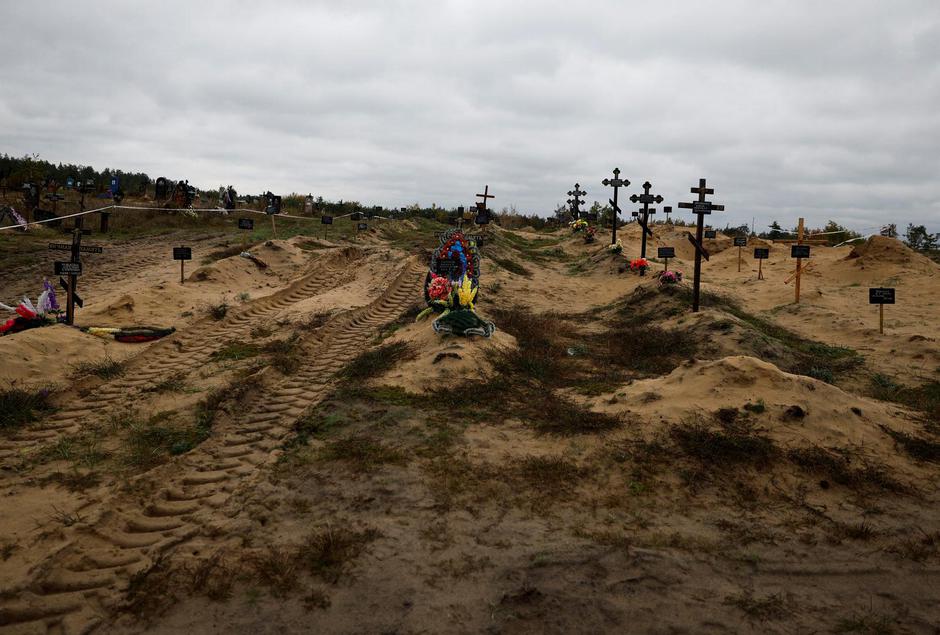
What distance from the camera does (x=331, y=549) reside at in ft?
13.1

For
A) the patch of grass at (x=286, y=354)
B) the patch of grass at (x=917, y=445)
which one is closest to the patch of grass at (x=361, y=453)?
the patch of grass at (x=286, y=354)

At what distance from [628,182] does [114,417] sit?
20.9 metres

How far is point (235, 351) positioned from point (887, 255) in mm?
19871

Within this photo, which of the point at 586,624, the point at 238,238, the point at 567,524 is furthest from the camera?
the point at 238,238

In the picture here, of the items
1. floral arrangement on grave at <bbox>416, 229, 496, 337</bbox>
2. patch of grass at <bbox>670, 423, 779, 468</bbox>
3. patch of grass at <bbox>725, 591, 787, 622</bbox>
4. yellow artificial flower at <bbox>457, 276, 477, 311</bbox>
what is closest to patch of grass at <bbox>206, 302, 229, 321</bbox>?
floral arrangement on grave at <bbox>416, 229, 496, 337</bbox>

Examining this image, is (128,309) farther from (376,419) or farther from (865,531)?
(865,531)

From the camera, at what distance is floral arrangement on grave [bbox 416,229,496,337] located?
359 inches

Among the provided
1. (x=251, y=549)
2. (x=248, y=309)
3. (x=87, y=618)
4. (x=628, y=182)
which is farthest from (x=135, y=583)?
(x=628, y=182)

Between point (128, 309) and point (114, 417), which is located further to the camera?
point (128, 309)

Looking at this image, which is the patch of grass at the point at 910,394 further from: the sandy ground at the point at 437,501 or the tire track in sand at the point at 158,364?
the tire track in sand at the point at 158,364

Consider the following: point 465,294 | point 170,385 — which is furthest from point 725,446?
point 170,385

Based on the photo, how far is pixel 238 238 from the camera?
21.2 metres

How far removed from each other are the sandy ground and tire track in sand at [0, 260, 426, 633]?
0.02 meters

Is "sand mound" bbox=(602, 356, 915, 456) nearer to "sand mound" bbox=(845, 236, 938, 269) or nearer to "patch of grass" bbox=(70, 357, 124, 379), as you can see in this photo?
"patch of grass" bbox=(70, 357, 124, 379)
